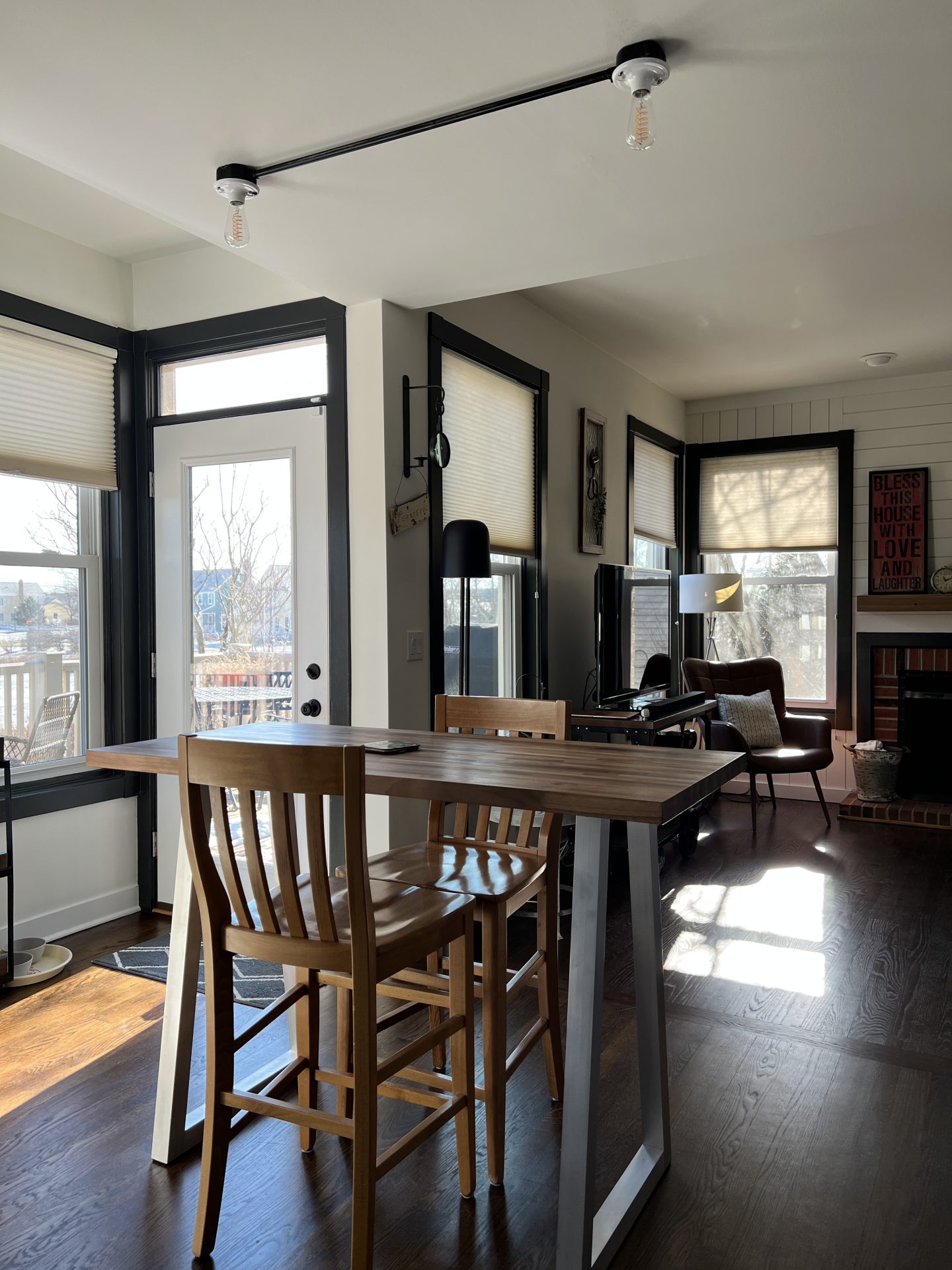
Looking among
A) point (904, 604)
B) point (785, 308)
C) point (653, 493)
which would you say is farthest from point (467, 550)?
point (904, 604)

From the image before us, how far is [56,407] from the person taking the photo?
11.8ft

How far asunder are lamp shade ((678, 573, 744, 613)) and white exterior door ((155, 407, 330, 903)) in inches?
122

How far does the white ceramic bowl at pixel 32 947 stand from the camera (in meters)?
3.29

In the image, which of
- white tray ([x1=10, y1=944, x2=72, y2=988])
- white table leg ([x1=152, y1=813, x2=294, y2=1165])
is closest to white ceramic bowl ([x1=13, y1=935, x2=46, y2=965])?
white tray ([x1=10, y1=944, x2=72, y2=988])

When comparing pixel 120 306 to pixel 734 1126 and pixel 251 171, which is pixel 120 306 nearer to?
pixel 251 171

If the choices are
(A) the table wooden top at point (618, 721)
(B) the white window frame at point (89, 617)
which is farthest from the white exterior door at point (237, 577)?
(A) the table wooden top at point (618, 721)

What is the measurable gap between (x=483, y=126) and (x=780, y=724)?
14.9 feet

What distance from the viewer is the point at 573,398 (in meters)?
4.90

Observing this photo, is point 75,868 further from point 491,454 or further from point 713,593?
point 713,593

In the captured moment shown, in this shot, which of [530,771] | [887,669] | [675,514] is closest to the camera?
[530,771]

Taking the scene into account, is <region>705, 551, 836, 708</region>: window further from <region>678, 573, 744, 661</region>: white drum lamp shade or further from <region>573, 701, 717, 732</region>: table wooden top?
<region>573, 701, 717, 732</region>: table wooden top

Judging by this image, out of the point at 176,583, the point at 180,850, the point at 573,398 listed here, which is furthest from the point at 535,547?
the point at 180,850

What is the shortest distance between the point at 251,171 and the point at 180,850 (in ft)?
5.51

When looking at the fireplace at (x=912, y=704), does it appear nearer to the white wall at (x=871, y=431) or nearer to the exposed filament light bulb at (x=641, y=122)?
the white wall at (x=871, y=431)
